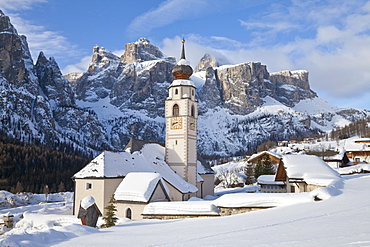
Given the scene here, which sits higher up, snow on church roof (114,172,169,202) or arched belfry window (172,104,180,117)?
arched belfry window (172,104,180,117)

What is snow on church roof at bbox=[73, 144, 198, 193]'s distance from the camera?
32.0 m

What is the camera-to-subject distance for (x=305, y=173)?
1061 inches

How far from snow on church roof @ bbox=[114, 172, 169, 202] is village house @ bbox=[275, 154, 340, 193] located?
10764 mm

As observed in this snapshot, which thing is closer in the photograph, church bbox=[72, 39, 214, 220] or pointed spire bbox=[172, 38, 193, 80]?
church bbox=[72, 39, 214, 220]

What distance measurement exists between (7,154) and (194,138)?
96.2 m

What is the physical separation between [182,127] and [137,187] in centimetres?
1294

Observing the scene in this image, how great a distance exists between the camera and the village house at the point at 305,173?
25672 millimetres

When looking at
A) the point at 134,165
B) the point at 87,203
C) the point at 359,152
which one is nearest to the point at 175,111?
the point at 134,165

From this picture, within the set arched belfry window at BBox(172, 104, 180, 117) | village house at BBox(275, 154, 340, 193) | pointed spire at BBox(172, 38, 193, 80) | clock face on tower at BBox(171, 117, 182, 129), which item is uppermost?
pointed spire at BBox(172, 38, 193, 80)

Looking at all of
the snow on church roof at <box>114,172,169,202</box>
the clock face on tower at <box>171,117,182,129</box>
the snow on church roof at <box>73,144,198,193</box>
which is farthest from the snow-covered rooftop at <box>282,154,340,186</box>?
the clock face on tower at <box>171,117,182,129</box>

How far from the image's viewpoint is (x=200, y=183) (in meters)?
43.2

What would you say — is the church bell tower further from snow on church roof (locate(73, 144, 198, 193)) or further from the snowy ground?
the snowy ground

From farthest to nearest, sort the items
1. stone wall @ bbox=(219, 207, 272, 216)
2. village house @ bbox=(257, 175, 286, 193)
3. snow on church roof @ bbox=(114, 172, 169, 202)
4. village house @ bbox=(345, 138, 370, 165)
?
village house @ bbox=(345, 138, 370, 165) → village house @ bbox=(257, 175, 286, 193) → snow on church roof @ bbox=(114, 172, 169, 202) → stone wall @ bbox=(219, 207, 272, 216)

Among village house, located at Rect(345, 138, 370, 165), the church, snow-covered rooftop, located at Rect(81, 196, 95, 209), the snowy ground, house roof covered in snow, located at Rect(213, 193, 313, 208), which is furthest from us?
village house, located at Rect(345, 138, 370, 165)
